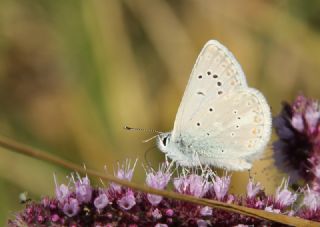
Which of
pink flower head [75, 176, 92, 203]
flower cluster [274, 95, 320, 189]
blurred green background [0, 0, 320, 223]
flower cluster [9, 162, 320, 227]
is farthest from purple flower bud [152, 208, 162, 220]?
blurred green background [0, 0, 320, 223]

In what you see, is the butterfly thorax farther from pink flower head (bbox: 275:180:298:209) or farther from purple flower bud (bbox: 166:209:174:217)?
purple flower bud (bbox: 166:209:174:217)

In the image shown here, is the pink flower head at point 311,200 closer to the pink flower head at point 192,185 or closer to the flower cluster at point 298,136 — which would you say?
the pink flower head at point 192,185

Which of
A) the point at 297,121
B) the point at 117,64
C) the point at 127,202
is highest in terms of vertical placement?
the point at 297,121

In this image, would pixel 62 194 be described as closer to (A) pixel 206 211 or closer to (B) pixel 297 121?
(A) pixel 206 211

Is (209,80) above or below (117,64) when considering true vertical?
above

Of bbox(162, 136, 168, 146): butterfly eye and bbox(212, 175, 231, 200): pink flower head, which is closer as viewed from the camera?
bbox(212, 175, 231, 200): pink flower head

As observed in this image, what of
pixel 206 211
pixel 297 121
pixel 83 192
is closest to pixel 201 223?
pixel 206 211

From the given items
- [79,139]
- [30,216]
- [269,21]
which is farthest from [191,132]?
[269,21]
